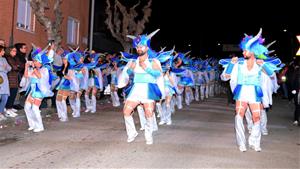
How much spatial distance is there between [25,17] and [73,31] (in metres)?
5.41

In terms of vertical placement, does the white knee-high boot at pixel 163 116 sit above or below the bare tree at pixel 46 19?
below

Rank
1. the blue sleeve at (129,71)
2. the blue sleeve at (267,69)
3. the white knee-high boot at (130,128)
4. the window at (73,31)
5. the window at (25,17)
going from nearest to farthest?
the blue sleeve at (267,69), the white knee-high boot at (130,128), the blue sleeve at (129,71), the window at (25,17), the window at (73,31)

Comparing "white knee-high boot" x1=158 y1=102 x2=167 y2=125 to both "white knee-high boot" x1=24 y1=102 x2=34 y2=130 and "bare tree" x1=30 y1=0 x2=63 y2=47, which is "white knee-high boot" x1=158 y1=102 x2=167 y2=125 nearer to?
"white knee-high boot" x1=24 y1=102 x2=34 y2=130

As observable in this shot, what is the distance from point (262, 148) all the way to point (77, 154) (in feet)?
11.7

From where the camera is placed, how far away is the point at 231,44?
7262 cm

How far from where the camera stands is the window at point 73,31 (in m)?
21.8

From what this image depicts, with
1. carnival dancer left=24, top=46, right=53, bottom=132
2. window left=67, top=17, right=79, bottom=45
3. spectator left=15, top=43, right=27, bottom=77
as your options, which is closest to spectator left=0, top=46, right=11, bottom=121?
spectator left=15, top=43, right=27, bottom=77

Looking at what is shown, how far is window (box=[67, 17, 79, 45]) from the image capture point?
859 inches

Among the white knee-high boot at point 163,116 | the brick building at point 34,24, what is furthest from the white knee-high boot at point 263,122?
the brick building at point 34,24

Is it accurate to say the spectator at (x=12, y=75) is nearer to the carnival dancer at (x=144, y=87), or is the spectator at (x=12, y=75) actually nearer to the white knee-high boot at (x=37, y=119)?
the white knee-high boot at (x=37, y=119)

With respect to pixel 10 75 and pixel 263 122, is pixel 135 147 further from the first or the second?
pixel 10 75

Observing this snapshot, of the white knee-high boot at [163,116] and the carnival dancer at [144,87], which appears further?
the white knee-high boot at [163,116]

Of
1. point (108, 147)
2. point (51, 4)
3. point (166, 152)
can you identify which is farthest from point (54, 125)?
point (51, 4)

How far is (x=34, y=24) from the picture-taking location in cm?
1777
